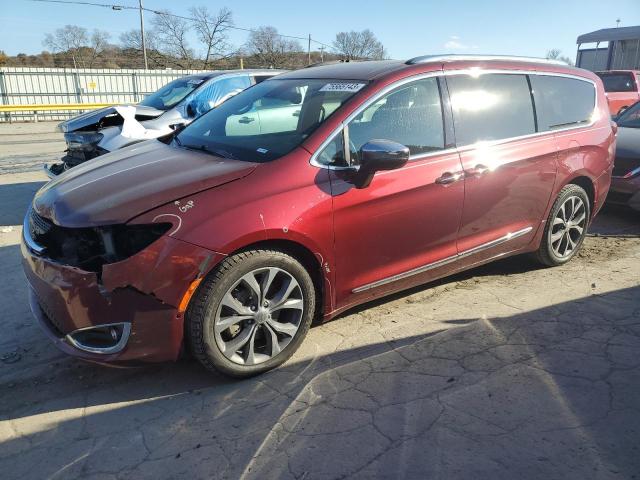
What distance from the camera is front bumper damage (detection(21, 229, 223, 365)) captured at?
8.59 ft

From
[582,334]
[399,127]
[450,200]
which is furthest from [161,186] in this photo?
[582,334]

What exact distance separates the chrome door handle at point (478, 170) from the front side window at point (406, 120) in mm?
302

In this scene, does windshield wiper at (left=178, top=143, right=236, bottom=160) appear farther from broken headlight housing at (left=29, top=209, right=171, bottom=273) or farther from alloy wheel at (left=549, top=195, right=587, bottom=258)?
alloy wheel at (left=549, top=195, right=587, bottom=258)

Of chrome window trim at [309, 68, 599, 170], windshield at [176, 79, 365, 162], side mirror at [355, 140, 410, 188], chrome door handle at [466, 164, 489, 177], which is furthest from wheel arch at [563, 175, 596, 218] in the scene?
windshield at [176, 79, 365, 162]

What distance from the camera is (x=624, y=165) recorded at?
6.12 m

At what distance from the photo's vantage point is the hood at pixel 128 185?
2773 millimetres

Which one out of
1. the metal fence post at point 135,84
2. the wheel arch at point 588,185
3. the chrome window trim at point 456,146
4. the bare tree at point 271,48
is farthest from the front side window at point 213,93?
the bare tree at point 271,48

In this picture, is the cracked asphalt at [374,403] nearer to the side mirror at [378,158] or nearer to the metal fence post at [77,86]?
the side mirror at [378,158]

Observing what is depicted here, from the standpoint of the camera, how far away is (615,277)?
454cm

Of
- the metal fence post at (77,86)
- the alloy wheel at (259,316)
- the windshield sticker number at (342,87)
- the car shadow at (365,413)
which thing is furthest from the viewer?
the metal fence post at (77,86)

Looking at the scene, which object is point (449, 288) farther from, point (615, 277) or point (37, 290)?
point (37, 290)

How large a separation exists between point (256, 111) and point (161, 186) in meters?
1.34

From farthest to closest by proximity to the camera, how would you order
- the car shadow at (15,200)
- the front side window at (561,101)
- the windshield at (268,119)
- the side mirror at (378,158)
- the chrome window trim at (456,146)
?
the car shadow at (15,200) < the front side window at (561,101) < the windshield at (268,119) < the chrome window trim at (456,146) < the side mirror at (378,158)

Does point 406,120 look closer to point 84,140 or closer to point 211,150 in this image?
point 211,150
